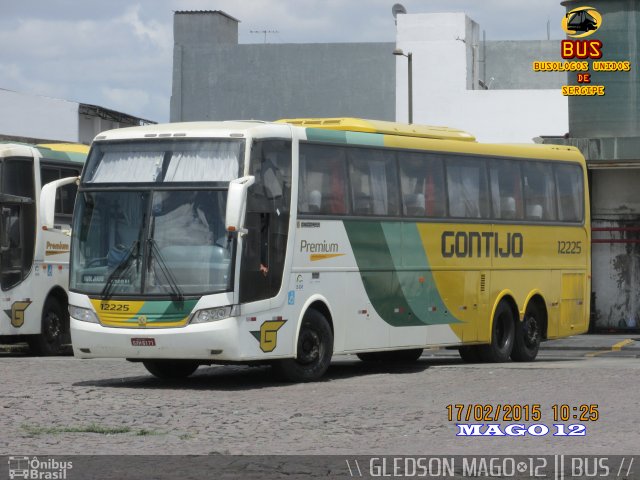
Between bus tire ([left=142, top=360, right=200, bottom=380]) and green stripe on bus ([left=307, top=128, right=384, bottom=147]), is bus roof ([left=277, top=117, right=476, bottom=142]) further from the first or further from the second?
bus tire ([left=142, top=360, right=200, bottom=380])

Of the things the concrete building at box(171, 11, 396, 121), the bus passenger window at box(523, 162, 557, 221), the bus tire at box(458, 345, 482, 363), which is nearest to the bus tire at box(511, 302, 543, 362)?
the bus tire at box(458, 345, 482, 363)

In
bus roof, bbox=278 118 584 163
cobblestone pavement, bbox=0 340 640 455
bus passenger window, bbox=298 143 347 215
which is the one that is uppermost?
bus roof, bbox=278 118 584 163

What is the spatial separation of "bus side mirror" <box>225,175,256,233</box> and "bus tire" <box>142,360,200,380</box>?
292 cm

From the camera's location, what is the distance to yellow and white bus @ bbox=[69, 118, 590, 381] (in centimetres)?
1775

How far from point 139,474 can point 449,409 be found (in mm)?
5064

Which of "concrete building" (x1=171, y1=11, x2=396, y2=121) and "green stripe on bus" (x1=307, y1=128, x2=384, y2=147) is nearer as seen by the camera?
"green stripe on bus" (x1=307, y1=128, x2=384, y2=147)

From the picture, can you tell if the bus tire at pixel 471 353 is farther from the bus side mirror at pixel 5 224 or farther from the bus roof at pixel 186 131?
the bus side mirror at pixel 5 224

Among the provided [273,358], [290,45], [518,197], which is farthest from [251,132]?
[290,45]

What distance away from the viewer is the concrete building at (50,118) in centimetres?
4662

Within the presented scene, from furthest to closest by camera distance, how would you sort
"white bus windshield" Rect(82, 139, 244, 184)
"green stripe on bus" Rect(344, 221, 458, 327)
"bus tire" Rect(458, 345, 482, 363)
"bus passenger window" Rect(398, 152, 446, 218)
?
"bus tire" Rect(458, 345, 482, 363)
"bus passenger window" Rect(398, 152, 446, 218)
"green stripe on bus" Rect(344, 221, 458, 327)
"white bus windshield" Rect(82, 139, 244, 184)

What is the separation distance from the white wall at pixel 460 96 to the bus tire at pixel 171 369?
143 feet

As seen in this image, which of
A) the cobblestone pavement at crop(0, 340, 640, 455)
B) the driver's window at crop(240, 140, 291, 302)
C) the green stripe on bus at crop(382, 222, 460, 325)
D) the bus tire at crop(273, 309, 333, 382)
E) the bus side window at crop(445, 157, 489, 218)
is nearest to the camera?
the cobblestone pavement at crop(0, 340, 640, 455)

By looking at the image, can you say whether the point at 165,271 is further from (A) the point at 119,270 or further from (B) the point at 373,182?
(B) the point at 373,182

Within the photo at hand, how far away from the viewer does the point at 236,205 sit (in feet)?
56.0
